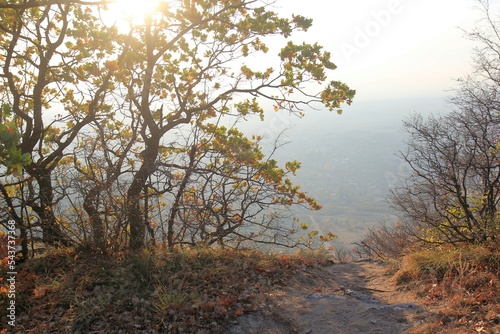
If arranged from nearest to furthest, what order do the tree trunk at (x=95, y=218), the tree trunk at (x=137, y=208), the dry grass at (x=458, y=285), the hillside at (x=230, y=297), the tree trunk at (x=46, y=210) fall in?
the dry grass at (x=458, y=285) → the hillside at (x=230, y=297) → the tree trunk at (x=95, y=218) → the tree trunk at (x=137, y=208) → the tree trunk at (x=46, y=210)

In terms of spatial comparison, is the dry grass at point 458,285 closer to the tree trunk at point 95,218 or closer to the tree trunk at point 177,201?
the tree trunk at point 177,201

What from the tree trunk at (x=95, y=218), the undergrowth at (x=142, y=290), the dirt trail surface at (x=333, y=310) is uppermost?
the tree trunk at (x=95, y=218)

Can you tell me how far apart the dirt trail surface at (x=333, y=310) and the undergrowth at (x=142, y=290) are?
0.75 feet

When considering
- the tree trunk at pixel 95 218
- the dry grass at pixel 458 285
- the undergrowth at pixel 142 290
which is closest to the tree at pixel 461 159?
Answer: the dry grass at pixel 458 285

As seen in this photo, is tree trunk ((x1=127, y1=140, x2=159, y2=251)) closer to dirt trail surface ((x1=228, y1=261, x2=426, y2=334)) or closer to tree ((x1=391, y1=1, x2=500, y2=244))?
dirt trail surface ((x1=228, y1=261, x2=426, y2=334))

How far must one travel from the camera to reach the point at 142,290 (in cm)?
484

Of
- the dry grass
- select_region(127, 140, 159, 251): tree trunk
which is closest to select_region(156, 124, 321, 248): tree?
select_region(127, 140, 159, 251): tree trunk

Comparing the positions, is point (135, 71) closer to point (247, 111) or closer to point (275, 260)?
point (247, 111)

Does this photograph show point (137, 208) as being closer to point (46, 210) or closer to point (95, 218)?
point (95, 218)

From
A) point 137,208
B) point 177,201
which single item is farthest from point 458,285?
point 137,208

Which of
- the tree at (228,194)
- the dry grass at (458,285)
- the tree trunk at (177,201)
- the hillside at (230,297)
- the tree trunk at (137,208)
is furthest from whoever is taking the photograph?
the tree at (228,194)

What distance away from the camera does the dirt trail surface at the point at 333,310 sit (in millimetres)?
4184

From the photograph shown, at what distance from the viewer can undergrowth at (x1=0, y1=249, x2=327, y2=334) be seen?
13.9 ft

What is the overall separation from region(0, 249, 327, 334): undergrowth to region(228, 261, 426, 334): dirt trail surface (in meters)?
0.23
